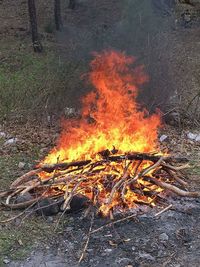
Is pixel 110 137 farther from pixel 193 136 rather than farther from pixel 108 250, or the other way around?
pixel 193 136

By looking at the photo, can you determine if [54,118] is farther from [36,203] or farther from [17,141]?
Result: [36,203]

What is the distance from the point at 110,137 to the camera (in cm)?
659

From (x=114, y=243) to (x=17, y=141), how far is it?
12.9 ft

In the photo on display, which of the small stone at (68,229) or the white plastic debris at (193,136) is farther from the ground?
the small stone at (68,229)

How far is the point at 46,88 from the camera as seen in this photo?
Answer: 959 cm

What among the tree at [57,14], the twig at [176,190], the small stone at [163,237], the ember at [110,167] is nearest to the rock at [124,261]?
the small stone at [163,237]

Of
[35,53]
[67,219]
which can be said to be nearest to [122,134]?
[67,219]

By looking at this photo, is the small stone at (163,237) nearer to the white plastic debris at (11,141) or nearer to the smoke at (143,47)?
the white plastic debris at (11,141)

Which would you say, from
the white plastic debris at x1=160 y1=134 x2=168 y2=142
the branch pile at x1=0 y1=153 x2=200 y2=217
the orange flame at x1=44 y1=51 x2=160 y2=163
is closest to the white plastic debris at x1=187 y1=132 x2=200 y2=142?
the white plastic debris at x1=160 y1=134 x2=168 y2=142

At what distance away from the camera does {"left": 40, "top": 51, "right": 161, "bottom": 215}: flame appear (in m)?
5.62

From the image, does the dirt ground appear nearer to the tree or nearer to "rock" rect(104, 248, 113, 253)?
"rock" rect(104, 248, 113, 253)

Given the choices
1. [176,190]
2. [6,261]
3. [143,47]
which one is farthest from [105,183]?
[143,47]

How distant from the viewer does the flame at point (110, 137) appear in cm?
562

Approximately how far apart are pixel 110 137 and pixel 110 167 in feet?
2.84
